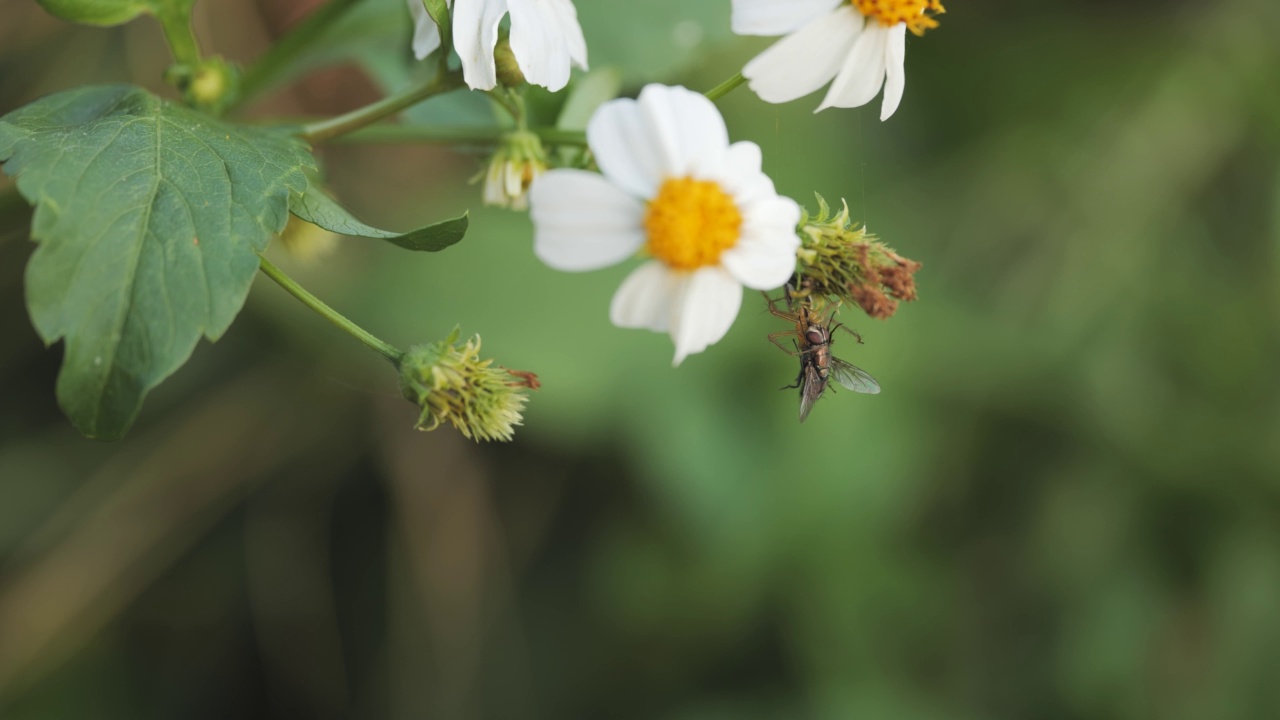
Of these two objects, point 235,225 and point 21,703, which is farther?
point 21,703

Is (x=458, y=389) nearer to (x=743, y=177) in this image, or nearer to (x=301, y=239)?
(x=743, y=177)

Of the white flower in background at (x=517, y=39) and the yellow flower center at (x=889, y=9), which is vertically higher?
the yellow flower center at (x=889, y=9)

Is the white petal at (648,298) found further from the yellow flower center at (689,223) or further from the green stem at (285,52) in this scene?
the green stem at (285,52)

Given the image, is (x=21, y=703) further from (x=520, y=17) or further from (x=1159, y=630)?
(x=1159, y=630)

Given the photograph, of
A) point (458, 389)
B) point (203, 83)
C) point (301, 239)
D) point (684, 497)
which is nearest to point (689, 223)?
point (458, 389)

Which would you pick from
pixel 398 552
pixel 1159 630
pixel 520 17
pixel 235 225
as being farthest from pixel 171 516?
pixel 1159 630

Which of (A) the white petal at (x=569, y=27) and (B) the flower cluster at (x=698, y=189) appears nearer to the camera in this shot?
(B) the flower cluster at (x=698, y=189)

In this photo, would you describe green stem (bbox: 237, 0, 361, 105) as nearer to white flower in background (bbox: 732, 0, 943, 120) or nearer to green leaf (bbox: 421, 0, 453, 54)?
green leaf (bbox: 421, 0, 453, 54)

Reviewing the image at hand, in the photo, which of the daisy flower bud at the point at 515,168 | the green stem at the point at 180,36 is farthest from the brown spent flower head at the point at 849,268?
the green stem at the point at 180,36
